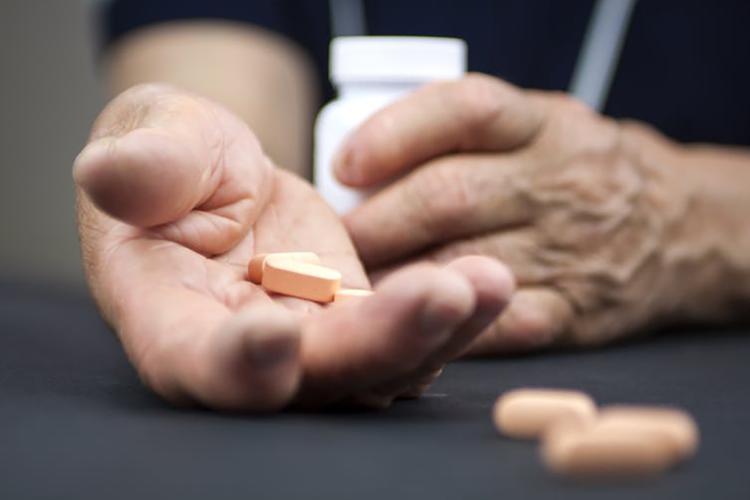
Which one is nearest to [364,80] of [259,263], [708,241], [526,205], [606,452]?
[526,205]

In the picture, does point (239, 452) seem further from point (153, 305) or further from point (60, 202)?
point (60, 202)

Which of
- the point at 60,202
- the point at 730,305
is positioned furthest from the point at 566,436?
the point at 60,202

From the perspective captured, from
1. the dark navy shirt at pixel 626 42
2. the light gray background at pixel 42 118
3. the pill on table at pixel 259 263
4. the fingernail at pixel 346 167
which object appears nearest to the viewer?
the pill on table at pixel 259 263

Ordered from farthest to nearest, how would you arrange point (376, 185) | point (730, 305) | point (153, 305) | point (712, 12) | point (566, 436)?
→ point (712, 12)
point (730, 305)
point (376, 185)
point (153, 305)
point (566, 436)

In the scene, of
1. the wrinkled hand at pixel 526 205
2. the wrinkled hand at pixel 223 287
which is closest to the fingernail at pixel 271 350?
the wrinkled hand at pixel 223 287

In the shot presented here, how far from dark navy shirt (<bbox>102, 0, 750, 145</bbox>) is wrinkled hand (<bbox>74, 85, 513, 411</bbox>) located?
0.87m

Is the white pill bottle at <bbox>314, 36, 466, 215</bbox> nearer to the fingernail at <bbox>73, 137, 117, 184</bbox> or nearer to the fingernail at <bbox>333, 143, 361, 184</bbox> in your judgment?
the fingernail at <bbox>333, 143, 361, 184</bbox>

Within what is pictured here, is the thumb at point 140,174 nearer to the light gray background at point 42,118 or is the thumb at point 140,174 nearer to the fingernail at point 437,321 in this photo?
the fingernail at point 437,321

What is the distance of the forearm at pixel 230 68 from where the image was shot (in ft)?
5.18

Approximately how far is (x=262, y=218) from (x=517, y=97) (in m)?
0.33

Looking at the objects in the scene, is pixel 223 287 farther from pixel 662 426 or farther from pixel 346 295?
pixel 662 426

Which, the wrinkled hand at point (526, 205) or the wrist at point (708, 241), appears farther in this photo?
the wrist at point (708, 241)

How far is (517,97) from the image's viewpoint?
1009 millimetres

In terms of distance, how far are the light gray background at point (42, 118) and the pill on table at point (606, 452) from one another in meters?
2.72
